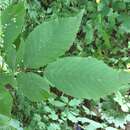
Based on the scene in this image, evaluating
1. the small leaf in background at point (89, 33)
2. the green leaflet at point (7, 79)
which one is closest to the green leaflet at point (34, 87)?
the green leaflet at point (7, 79)

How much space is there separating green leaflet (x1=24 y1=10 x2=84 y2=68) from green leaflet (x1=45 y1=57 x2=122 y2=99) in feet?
0.09

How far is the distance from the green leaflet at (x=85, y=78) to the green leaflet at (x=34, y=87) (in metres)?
0.03

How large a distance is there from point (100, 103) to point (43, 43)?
218 centimetres

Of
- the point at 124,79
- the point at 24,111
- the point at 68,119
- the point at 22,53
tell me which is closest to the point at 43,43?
the point at 22,53

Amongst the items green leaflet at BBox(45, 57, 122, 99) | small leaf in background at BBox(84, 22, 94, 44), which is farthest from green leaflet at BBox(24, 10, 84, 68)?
small leaf in background at BBox(84, 22, 94, 44)

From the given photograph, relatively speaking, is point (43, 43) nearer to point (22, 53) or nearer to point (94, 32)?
point (22, 53)

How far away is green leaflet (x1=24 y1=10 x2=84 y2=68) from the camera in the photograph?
664mm

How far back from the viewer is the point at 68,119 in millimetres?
2525

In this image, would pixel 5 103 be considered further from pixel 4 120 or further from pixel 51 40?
pixel 51 40

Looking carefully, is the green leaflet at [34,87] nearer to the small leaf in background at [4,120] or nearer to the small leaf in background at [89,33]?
the small leaf in background at [4,120]

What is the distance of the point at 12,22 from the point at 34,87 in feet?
0.42

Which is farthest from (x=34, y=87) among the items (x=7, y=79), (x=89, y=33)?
(x=89, y=33)

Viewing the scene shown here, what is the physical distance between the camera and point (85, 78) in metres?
0.66

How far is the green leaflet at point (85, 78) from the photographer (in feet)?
2.13
